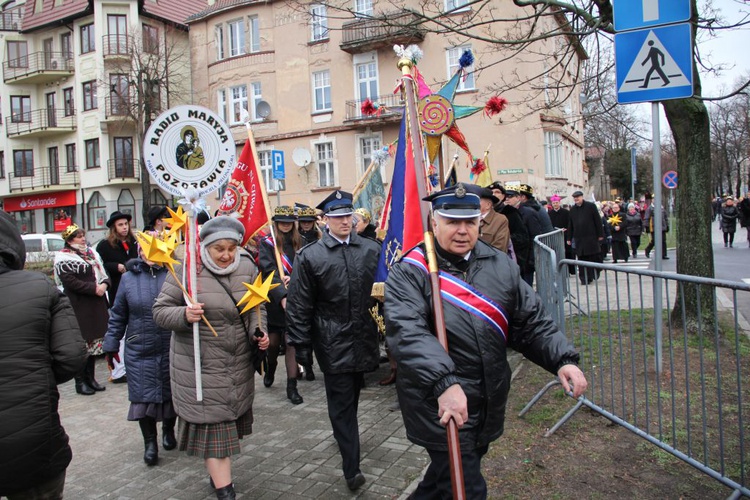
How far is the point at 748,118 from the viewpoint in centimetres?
3853

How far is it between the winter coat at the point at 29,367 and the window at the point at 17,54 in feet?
147

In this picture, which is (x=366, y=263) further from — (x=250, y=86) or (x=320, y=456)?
(x=250, y=86)

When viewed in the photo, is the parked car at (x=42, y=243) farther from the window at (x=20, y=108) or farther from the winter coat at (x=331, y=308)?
the winter coat at (x=331, y=308)

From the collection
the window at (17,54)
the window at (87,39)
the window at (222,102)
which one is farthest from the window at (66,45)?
the window at (222,102)

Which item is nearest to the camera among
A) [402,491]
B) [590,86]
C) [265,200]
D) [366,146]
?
[402,491]

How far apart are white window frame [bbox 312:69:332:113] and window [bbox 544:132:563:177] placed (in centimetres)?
1110

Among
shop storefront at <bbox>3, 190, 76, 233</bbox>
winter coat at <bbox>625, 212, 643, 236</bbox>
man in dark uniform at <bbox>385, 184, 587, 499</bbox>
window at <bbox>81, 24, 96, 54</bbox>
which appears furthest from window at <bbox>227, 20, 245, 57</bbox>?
man in dark uniform at <bbox>385, 184, 587, 499</bbox>

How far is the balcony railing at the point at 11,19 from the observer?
40.6m

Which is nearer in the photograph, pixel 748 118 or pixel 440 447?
pixel 440 447

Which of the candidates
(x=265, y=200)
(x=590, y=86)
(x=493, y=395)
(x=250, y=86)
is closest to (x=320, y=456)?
(x=493, y=395)

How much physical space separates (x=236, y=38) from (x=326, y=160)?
28.7 ft

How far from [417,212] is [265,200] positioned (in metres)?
2.47

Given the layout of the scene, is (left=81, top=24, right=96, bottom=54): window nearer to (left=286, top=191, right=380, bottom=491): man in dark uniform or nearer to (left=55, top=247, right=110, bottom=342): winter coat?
(left=55, top=247, right=110, bottom=342): winter coat

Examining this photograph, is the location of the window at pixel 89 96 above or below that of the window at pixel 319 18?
above
